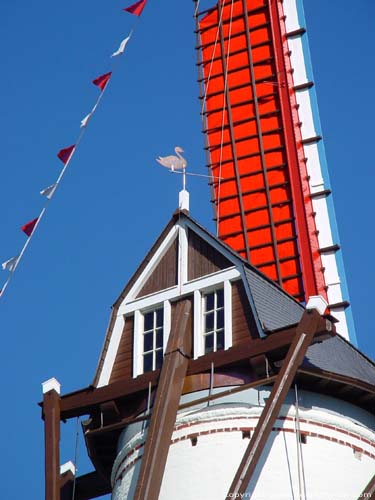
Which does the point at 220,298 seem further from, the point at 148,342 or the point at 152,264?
the point at 152,264

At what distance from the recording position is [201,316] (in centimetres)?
2619

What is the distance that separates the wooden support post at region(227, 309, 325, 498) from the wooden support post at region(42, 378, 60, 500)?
3.64 meters

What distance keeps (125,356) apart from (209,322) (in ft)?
6.10

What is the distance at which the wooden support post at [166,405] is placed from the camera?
2331 centimetres

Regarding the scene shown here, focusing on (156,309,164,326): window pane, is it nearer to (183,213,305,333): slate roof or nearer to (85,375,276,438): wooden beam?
(183,213,305,333): slate roof

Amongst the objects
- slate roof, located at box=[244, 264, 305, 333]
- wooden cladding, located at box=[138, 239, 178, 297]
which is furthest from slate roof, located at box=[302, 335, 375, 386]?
wooden cladding, located at box=[138, 239, 178, 297]

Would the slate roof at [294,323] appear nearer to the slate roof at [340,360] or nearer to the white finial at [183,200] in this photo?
the slate roof at [340,360]

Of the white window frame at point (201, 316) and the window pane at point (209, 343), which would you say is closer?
the white window frame at point (201, 316)

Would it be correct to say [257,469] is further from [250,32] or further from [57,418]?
[250,32]

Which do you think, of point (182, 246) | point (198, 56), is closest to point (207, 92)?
point (198, 56)

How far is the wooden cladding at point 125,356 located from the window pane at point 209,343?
5.17 ft

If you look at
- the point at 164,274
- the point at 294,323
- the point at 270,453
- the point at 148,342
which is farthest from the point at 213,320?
the point at 270,453

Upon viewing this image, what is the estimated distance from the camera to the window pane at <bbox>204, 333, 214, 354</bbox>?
25677 mm

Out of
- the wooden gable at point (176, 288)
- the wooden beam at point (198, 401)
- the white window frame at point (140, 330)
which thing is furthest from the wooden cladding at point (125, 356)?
the wooden beam at point (198, 401)
